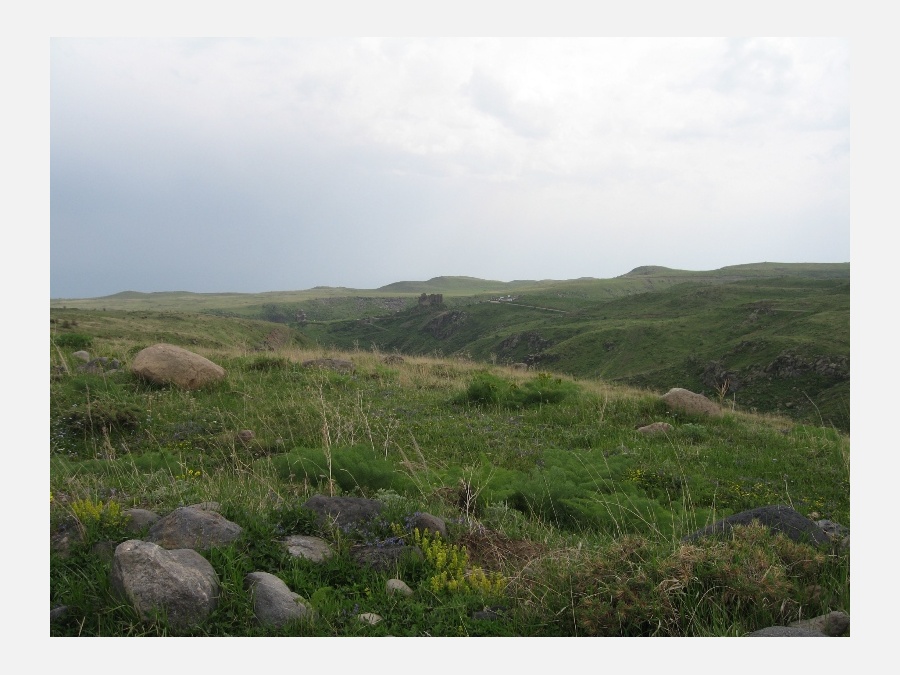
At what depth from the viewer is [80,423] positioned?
9266 mm

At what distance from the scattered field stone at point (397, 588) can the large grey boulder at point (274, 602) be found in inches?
21.5

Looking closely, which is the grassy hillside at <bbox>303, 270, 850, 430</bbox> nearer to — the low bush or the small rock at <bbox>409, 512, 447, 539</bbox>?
the low bush

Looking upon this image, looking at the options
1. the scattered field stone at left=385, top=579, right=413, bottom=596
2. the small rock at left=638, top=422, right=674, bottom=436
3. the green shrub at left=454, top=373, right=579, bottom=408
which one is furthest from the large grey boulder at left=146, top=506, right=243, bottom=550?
the green shrub at left=454, top=373, right=579, bottom=408

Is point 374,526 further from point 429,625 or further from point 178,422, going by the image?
point 178,422

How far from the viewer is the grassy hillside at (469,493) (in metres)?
3.29

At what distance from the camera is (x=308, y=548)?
403 cm

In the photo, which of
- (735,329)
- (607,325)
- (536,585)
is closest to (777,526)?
(536,585)

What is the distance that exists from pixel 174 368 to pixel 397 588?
402 inches

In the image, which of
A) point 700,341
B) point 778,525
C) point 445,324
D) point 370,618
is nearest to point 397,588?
point 370,618

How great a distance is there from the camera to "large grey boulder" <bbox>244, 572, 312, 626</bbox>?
323cm

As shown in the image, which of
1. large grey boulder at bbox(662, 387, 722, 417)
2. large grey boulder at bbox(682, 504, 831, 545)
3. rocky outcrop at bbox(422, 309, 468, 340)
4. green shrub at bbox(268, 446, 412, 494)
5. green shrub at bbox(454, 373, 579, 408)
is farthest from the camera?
rocky outcrop at bbox(422, 309, 468, 340)

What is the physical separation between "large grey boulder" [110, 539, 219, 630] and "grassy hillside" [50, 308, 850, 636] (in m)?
0.08

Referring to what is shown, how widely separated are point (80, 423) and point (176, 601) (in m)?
7.59

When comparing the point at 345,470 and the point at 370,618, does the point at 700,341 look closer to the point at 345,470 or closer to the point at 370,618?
the point at 345,470
